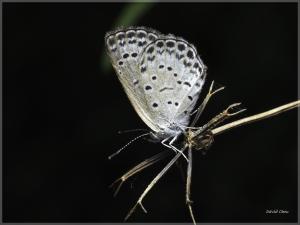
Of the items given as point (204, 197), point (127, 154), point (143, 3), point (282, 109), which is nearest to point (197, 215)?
point (204, 197)

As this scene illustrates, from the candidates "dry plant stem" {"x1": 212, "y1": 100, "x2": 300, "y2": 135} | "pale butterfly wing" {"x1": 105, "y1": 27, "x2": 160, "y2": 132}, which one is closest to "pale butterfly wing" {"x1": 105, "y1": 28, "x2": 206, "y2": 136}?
"pale butterfly wing" {"x1": 105, "y1": 27, "x2": 160, "y2": 132}

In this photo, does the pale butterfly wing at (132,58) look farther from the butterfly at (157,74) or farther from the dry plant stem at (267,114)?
the dry plant stem at (267,114)

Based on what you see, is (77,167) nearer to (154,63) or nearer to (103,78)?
(103,78)

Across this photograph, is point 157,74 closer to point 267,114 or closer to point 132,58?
point 132,58

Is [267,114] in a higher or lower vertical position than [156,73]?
lower

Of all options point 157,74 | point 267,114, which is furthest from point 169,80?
point 267,114

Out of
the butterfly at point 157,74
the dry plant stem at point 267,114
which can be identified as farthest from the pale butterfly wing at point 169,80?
the dry plant stem at point 267,114
